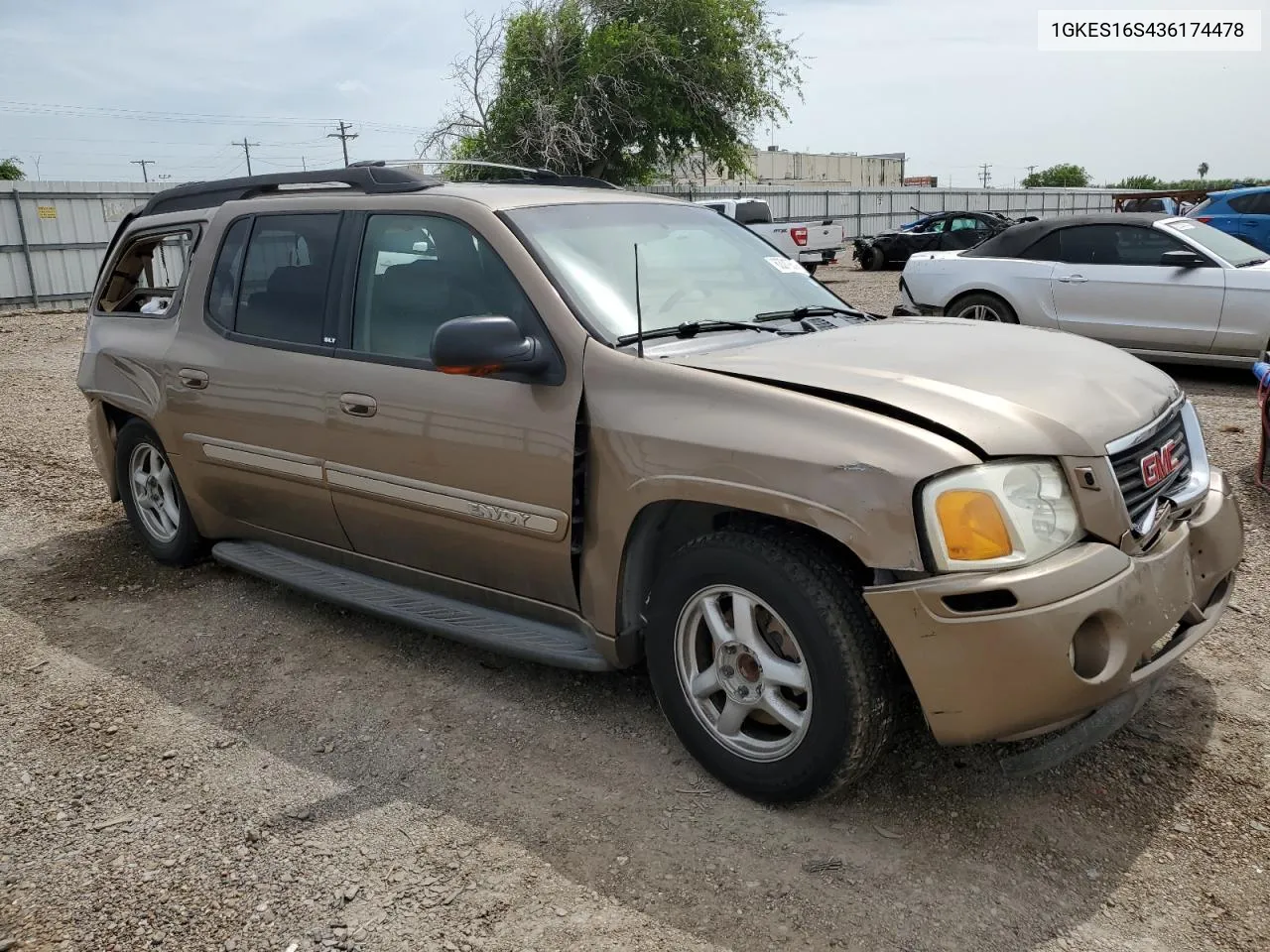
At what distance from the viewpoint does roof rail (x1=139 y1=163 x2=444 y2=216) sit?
4113 millimetres

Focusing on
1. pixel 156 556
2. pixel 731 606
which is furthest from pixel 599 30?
pixel 731 606

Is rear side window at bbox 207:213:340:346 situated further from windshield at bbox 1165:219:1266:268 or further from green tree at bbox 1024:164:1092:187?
green tree at bbox 1024:164:1092:187

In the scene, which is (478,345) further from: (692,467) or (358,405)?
(358,405)

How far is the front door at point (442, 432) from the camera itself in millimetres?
3404

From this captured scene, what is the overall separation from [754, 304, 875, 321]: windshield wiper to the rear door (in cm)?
622

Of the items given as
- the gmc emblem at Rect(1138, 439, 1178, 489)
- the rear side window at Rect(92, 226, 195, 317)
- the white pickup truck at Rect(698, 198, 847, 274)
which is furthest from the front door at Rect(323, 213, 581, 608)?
the white pickup truck at Rect(698, 198, 847, 274)

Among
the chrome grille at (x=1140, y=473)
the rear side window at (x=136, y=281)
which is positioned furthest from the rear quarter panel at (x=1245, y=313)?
the rear side window at (x=136, y=281)

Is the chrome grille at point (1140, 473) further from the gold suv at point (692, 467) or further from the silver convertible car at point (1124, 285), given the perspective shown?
the silver convertible car at point (1124, 285)

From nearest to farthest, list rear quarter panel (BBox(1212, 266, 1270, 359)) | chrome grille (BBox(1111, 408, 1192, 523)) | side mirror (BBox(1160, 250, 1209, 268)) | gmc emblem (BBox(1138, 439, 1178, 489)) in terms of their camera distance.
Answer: chrome grille (BBox(1111, 408, 1192, 523)) → gmc emblem (BBox(1138, 439, 1178, 489)) → rear quarter panel (BBox(1212, 266, 1270, 359)) → side mirror (BBox(1160, 250, 1209, 268))

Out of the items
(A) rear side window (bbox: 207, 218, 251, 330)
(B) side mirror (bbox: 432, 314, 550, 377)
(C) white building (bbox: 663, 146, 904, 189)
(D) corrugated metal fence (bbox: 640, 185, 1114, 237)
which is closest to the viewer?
(B) side mirror (bbox: 432, 314, 550, 377)

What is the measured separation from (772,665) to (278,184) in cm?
317

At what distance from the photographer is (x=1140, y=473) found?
291 cm

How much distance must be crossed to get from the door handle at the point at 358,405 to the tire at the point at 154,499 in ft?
5.24

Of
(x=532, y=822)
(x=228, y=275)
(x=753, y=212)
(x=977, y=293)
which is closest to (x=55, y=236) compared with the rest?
(x=753, y=212)
